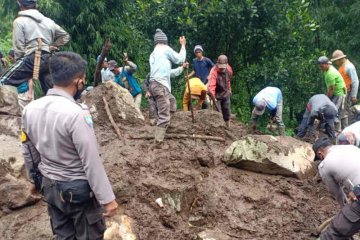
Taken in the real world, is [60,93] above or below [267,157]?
above

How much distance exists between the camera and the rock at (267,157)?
6.40m

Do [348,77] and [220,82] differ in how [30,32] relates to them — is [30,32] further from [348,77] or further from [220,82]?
[348,77]

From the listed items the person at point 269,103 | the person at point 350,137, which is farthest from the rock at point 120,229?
the person at point 269,103

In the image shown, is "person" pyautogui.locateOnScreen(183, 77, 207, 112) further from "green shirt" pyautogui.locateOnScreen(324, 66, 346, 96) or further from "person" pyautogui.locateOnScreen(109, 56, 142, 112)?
"green shirt" pyautogui.locateOnScreen(324, 66, 346, 96)

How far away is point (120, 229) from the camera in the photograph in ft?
15.5

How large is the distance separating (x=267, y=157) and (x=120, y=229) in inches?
105

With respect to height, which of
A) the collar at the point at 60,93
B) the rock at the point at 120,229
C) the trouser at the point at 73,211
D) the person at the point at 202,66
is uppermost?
the collar at the point at 60,93

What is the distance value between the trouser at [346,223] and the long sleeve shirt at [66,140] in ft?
8.47

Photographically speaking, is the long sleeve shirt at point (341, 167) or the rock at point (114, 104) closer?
the long sleeve shirt at point (341, 167)

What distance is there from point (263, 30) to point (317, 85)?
2396 mm

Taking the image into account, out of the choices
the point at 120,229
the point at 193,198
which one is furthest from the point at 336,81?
the point at 120,229

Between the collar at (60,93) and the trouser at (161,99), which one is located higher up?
the collar at (60,93)

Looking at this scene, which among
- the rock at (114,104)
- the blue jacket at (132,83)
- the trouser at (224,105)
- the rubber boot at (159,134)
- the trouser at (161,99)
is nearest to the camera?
the trouser at (161,99)

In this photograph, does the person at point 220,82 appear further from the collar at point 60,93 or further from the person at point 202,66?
the collar at point 60,93
